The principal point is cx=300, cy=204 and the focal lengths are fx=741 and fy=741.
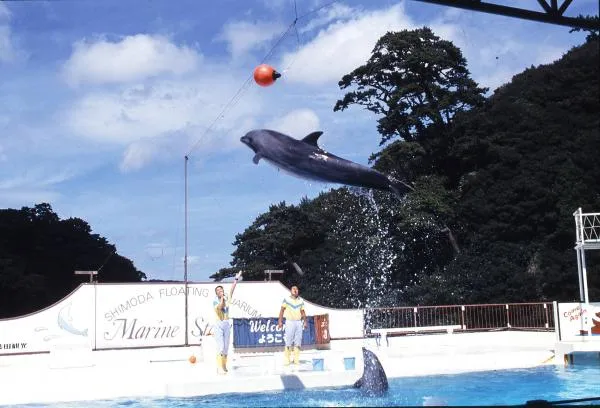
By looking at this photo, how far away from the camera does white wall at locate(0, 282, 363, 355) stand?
22188 mm

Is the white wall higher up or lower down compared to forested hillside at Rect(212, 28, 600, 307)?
lower down

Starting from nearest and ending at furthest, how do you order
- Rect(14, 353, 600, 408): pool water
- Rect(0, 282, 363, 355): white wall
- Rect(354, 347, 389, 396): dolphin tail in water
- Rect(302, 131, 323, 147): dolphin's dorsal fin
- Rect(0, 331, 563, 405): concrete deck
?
Rect(302, 131, 323, 147): dolphin's dorsal fin → Rect(14, 353, 600, 408): pool water → Rect(354, 347, 389, 396): dolphin tail in water → Rect(0, 331, 563, 405): concrete deck → Rect(0, 282, 363, 355): white wall

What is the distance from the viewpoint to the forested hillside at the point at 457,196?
36906mm

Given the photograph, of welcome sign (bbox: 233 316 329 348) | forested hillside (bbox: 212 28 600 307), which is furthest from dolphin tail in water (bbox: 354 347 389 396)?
forested hillside (bbox: 212 28 600 307)

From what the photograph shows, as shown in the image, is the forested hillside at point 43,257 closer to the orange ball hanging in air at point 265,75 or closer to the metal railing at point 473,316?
the metal railing at point 473,316

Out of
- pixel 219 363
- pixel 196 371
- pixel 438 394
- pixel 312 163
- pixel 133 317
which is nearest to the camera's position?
pixel 312 163

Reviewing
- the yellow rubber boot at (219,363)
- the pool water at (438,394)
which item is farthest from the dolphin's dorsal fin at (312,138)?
the yellow rubber boot at (219,363)

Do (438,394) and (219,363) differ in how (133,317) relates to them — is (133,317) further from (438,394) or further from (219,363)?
(438,394)

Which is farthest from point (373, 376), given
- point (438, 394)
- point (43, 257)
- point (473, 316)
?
point (43, 257)

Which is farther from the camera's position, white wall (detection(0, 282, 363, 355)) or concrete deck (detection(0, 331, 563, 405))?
white wall (detection(0, 282, 363, 355))

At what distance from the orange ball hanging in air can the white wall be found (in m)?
14.0

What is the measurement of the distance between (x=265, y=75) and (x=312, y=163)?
1.41 meters

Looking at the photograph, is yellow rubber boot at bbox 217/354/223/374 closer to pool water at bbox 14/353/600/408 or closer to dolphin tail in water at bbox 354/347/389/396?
pool water at bbox 14/353/600/408

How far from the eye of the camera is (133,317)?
23.3 metres
